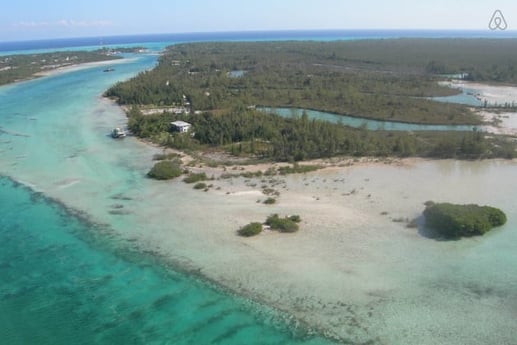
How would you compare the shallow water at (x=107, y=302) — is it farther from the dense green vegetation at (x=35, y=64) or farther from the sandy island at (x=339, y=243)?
the dense green vegetation at (x=35, y=64)

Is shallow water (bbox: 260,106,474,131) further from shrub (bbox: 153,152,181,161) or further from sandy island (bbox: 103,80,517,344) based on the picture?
shrub (bbox: 153,152,181,161)

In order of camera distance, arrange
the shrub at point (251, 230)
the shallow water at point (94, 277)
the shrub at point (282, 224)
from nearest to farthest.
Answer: the shallow water at point (94, 277) < the shrub at point (251, 230) < the shrub at point (282, 224)

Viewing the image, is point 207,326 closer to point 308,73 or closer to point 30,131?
point 30,131

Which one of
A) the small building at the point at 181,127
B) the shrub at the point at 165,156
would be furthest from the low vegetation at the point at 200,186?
the small building at the point at 181,127

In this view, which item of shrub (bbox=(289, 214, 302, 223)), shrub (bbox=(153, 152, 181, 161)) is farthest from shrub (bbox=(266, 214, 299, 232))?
shrub (bbox=(153, 152, 181, 161))

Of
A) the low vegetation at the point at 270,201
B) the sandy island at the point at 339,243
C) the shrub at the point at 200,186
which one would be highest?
the shrub at the point at 200,186

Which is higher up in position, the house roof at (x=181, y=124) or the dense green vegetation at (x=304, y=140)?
the house roof at (x=181, y=124)

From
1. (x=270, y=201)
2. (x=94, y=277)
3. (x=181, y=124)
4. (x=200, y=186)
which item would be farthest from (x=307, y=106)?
(x=94, y=277)

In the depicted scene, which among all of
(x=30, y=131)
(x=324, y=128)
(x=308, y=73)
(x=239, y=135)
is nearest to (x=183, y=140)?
(x=239, y=135)
